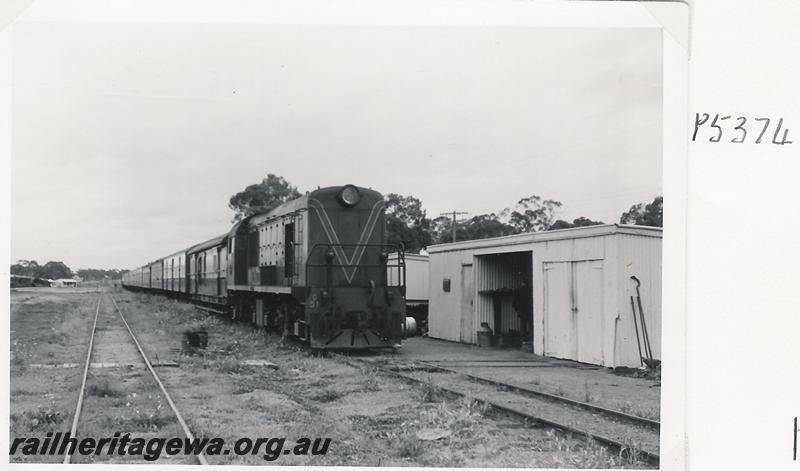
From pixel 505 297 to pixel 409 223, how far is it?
17.7 metres

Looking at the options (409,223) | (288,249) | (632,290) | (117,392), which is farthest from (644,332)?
(409,223)

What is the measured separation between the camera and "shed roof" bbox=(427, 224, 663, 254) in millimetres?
9086

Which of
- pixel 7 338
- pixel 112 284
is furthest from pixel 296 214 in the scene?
pixel 112 284

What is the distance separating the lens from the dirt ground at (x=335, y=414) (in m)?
4.66

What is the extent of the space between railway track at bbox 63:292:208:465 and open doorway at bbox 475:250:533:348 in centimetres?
662

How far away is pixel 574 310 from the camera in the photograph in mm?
10250

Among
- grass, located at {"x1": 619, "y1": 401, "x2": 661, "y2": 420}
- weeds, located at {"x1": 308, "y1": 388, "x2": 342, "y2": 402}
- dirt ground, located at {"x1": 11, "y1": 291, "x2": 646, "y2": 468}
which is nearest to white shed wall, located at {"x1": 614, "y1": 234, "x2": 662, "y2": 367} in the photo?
dirt ground, located at {"x1": 11, "y1": 291, "x2": 646, "y2": 468}

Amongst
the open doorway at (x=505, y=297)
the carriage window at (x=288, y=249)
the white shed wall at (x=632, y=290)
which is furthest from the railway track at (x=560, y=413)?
the open doorway at (x=505, y=297)

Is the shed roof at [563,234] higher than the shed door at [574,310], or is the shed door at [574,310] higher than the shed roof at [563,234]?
the shed roof at [563,234]

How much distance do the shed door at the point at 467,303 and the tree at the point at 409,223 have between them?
1515 cm

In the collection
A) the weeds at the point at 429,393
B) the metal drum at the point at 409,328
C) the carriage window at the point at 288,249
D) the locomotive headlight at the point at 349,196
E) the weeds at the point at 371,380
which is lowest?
the weeds at the point at 371,380

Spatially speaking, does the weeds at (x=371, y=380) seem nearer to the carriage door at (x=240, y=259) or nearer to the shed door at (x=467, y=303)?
the shed door at (x=467, y=303)

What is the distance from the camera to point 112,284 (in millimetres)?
56594
